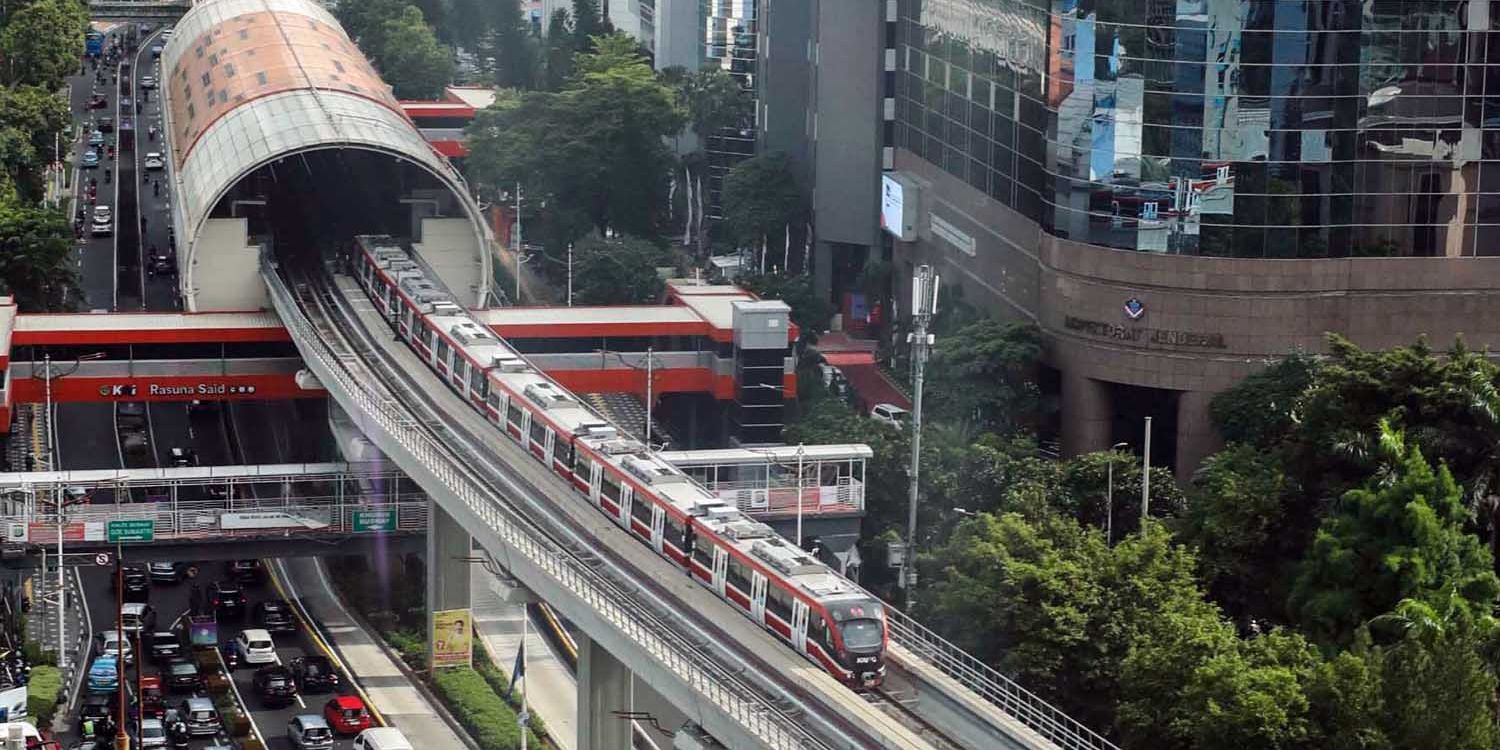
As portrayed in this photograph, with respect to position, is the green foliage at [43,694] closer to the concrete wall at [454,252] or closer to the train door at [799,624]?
the train door at [799,624]

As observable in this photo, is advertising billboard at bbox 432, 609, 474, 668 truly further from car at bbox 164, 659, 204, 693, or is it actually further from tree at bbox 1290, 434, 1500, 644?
tree at bbox 1290, 434, 1500, 644

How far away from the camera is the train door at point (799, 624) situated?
67.6 metres

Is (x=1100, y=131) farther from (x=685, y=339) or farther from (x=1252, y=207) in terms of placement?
(x=685, y=339)

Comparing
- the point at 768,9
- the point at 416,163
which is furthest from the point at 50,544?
the point at 768,9

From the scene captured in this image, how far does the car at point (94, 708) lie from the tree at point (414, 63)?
9766cm

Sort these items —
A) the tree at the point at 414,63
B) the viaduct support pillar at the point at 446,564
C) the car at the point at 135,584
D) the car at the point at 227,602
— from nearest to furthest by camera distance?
1. the viaduct support pillar at the point at 446,564
2. the car at the point at 227,602
3. the car at the point at 135,584
4. the tree at the point at 414,63

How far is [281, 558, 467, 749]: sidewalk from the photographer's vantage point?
87750 millimetres

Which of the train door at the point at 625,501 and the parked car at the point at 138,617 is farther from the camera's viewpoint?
the parked car at the point at 138,617

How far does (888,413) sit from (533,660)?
24.6 metres

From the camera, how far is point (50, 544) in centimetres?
9231

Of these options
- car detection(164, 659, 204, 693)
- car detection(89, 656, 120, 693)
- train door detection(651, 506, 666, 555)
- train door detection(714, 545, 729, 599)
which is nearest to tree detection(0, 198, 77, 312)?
car detection(89, 656, 120, 693)

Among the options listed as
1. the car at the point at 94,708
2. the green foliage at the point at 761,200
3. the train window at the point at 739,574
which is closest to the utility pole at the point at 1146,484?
the train window at the point at 739,574

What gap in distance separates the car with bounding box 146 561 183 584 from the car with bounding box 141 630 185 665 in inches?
347

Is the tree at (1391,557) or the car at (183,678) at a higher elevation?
the tree at (1391,557)
